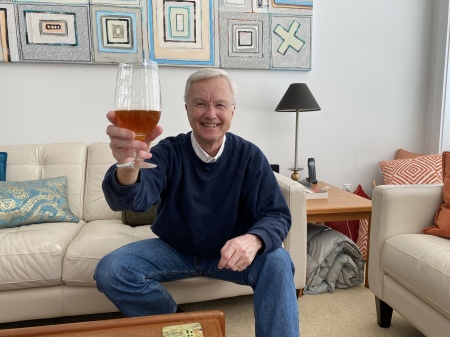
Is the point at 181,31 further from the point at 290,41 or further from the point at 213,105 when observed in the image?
the point at 213,105

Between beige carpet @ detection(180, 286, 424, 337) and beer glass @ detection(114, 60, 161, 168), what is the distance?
1.19 meters

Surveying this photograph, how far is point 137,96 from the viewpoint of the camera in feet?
2.15

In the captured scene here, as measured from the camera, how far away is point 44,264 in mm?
1399

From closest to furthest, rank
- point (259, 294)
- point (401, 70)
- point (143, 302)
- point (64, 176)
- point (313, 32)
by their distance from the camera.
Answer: point (259, 294) → point (143, 302) → point (64, 176) → point (313, 32) → point (401, 70)

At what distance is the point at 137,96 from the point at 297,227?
1162mm

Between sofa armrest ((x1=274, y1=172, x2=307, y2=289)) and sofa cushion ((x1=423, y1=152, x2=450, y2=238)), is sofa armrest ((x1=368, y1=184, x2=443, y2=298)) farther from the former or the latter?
sofa armrest ((x1=274, y1=172, x2=307, y2=289))

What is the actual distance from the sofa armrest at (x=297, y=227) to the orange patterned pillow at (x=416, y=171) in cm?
106

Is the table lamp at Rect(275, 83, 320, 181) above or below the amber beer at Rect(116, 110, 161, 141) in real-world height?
above

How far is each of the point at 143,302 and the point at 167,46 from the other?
1.64 m

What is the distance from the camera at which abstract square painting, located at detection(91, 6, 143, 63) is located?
215 centimetres

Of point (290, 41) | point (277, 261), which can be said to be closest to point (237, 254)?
point (277, 261)

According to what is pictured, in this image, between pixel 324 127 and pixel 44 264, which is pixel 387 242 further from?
pixel 44 264

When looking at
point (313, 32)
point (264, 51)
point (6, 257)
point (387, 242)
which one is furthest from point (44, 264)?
point (313, 32)

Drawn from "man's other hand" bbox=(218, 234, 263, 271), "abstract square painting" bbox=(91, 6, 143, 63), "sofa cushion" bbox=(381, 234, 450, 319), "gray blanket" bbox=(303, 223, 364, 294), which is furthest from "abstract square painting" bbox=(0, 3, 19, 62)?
"sofa cushion" bbox=(381, 234, 450, 319)
